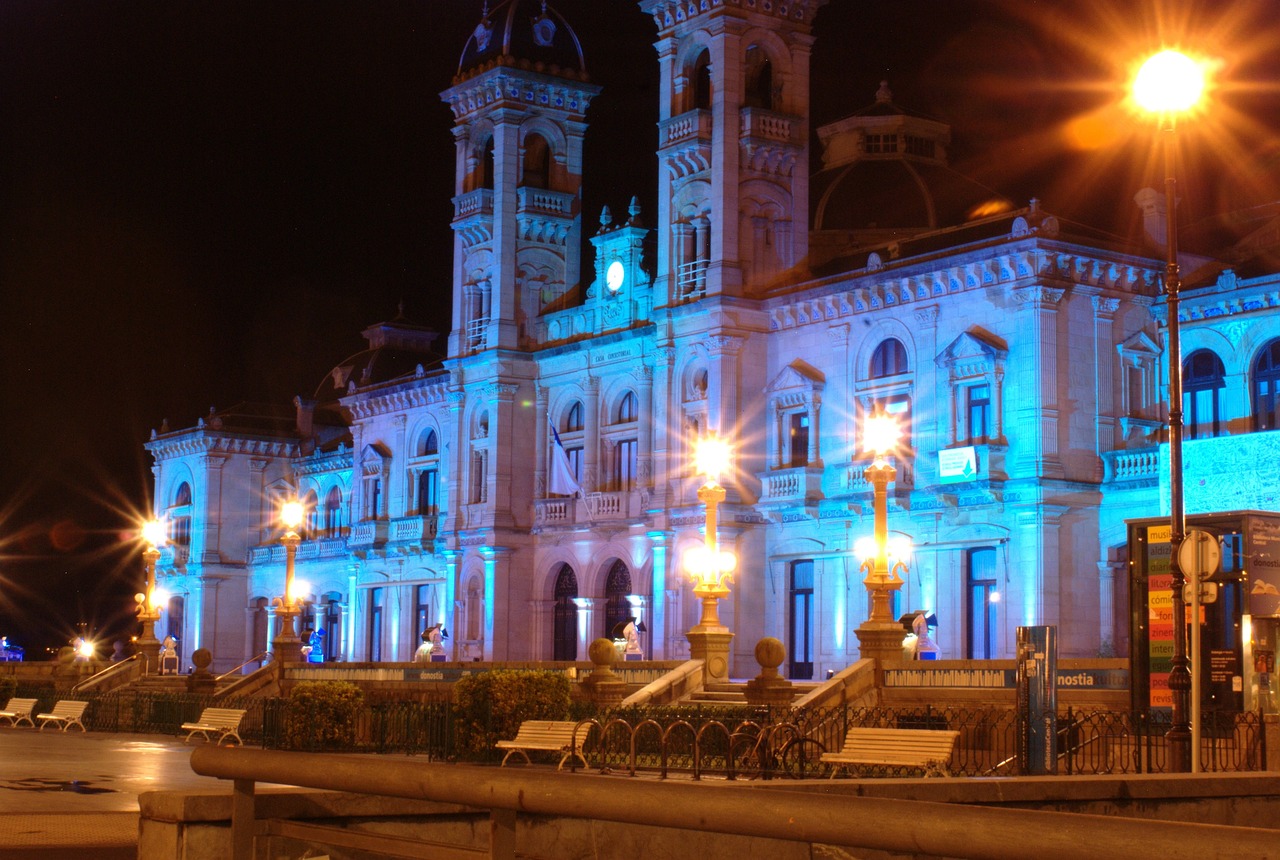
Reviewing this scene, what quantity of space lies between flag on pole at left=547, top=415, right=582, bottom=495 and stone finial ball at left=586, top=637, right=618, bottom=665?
19.9 m

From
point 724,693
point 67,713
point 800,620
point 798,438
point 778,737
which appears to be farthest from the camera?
point 798,438

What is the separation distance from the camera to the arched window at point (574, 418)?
51688 mm

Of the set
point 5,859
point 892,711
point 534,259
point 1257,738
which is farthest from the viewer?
point 534,259

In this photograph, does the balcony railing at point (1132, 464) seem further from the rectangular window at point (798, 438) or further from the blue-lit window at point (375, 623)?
the blue-lit window at point (375, 623)

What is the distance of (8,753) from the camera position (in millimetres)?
27516

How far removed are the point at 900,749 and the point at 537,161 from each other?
37.5m

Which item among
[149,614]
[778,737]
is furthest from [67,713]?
[778,737]

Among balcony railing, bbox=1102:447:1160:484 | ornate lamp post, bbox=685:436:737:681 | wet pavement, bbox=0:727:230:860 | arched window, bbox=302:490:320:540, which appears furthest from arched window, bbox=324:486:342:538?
ornate lamp post, bbox=685:436:737:681

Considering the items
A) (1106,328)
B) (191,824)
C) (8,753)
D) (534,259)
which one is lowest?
(8,753)

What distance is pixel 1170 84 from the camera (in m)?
18.5

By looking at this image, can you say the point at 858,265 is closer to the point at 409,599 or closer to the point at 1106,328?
the point at 1106,328

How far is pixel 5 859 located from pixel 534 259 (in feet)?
135

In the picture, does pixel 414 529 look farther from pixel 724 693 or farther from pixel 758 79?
pixel 724 693

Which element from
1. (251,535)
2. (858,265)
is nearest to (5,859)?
(858,265)
